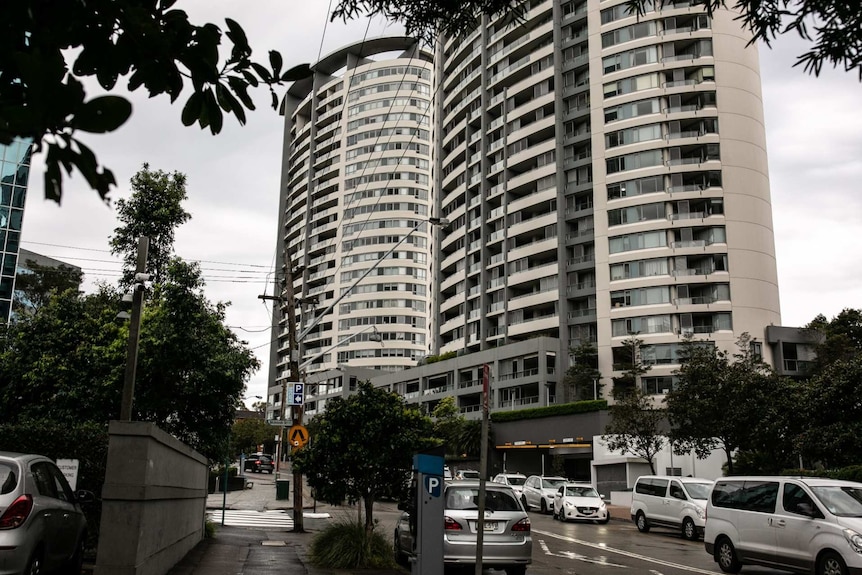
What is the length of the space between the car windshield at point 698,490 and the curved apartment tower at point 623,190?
1362 inches

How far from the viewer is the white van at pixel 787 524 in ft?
39.2

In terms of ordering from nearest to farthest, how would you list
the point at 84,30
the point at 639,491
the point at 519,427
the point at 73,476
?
the point at 84,30
the point at 73,476
the point at 639,491
the point at 519,427

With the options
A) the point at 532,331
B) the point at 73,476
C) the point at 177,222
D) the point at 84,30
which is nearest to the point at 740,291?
the point at 532,331

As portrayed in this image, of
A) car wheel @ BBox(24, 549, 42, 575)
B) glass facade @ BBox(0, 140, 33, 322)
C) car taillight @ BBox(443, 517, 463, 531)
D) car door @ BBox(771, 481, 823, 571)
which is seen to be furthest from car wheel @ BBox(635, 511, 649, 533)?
glass facade @ BBox(0, 140, 33, 322)

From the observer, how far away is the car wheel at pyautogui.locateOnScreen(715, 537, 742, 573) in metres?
14.4

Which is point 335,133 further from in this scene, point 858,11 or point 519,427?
point 858,11

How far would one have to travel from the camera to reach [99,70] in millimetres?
3178

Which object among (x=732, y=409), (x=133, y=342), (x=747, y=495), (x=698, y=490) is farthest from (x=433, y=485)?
(x=732, y=409)

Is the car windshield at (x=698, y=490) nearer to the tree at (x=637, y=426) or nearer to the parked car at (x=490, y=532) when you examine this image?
the parked car at (x=490, y=532)

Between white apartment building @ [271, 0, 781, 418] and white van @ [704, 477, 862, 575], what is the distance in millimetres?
41943

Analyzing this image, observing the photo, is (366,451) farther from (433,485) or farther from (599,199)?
(599,199)

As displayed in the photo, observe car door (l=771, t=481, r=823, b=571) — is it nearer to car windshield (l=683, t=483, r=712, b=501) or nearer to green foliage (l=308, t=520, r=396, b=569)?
green foliage (l=308, t=520, r=396, b=569)

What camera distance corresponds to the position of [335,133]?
11669 centimetres

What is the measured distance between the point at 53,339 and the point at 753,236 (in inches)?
2036
